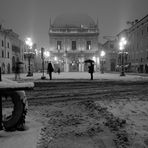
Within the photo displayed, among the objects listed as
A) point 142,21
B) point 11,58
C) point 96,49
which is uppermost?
point 142,21

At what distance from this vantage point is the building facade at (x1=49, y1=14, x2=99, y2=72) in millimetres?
53781

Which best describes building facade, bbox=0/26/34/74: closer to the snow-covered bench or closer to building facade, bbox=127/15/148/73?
building facade, bbox=127/15/148/73

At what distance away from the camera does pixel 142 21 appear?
3706 cm

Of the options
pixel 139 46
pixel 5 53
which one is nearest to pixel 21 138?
pixel 5 53

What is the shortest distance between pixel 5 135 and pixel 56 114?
176 cm

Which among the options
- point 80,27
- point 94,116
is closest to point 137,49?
point 80,27

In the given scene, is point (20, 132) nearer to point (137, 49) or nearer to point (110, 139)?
point (110, 139)

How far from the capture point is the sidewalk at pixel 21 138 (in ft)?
8.86

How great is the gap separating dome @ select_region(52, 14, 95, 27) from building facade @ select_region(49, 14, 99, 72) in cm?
174

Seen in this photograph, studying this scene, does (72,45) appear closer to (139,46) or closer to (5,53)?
(139,46)

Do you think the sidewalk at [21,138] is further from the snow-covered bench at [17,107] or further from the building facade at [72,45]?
the building facade at [72,45]

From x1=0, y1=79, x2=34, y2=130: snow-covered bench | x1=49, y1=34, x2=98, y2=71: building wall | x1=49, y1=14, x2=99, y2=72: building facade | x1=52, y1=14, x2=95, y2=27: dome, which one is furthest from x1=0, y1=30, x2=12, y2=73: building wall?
Answer: x1=0, y1=79, x2=34, y2=130: snow-covered bench

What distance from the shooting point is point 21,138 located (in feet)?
9.61

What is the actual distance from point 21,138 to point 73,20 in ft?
191
